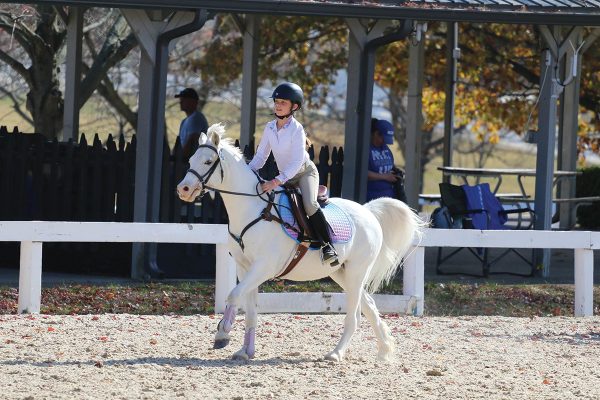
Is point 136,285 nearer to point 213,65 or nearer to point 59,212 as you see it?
point 59,212

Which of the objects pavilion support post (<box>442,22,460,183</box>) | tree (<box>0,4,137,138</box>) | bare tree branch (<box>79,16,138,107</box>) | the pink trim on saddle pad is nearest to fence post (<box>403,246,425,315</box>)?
the pink trim on saddle pad

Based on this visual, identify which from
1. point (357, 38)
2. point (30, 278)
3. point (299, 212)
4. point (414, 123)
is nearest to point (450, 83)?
point (414, 123)

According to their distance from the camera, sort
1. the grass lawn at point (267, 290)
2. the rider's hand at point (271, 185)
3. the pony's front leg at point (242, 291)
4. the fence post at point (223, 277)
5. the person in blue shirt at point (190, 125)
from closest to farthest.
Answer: the pony's front leg at point (242, 291) < the rider's hand at point (271, 185) < the fence post at point (223, 277) < the grass lawn at point (267, 290) < the person in blue shirt at point (190, 125)

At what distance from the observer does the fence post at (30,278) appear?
40.0 ft

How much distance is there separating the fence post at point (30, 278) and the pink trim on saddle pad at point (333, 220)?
11.7 ft

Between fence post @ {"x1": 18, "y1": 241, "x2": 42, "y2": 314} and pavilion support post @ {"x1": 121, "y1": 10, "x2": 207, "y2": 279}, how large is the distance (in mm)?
2577

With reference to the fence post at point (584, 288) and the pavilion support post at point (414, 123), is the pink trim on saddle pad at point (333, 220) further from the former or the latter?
the pavilion support post at point (414, 123)

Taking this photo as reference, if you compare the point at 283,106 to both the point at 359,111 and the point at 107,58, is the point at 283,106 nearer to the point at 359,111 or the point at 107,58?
the point at 359,111

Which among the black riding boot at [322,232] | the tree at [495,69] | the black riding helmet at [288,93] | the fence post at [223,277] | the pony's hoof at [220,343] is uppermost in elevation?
the tree at [495,69]

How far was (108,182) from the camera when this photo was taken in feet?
50.1

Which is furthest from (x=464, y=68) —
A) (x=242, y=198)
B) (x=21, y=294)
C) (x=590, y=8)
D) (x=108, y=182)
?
(x=242, y=198)

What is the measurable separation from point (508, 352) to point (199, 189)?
3.15 meters

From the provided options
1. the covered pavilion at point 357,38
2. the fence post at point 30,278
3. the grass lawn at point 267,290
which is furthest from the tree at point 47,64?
the fence post at point 30,278

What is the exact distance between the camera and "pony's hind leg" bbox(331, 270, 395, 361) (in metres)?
9.89
